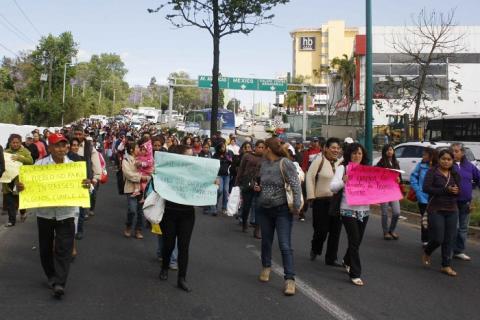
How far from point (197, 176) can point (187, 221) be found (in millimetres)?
552

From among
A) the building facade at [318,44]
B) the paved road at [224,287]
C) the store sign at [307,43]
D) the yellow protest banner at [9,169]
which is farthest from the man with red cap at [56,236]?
the store sign at [307,43]

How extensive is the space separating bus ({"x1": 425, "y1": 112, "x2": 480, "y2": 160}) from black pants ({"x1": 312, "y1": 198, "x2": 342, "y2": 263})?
1789 cm

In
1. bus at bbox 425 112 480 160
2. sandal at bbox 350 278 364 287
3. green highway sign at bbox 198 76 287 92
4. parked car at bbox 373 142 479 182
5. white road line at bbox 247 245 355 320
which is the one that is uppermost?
green highway sign at bbox 198 76 287 92

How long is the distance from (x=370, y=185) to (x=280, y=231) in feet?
4.75

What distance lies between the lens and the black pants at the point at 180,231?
6.19 m

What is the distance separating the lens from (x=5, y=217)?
11117 millimetres

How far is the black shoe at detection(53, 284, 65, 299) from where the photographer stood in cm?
564

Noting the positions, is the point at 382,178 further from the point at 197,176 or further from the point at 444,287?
the point at 197,176

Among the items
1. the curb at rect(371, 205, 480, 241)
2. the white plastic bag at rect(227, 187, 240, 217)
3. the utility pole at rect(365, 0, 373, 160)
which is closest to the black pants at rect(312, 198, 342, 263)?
the white plastic bag at rect(227, 187, 240, 217)

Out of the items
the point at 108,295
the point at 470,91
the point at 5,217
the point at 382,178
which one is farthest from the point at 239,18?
the point at 470,91

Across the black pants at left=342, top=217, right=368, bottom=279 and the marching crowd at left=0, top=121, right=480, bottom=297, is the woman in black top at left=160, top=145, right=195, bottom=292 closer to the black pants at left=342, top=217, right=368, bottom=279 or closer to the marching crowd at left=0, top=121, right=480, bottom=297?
the marching crowd at left=0, top=121, right=480, bottom=297

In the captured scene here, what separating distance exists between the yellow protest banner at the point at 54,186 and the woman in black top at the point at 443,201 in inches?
169

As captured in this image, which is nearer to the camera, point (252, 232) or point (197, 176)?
point (197, 176)

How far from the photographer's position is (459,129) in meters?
25.3
